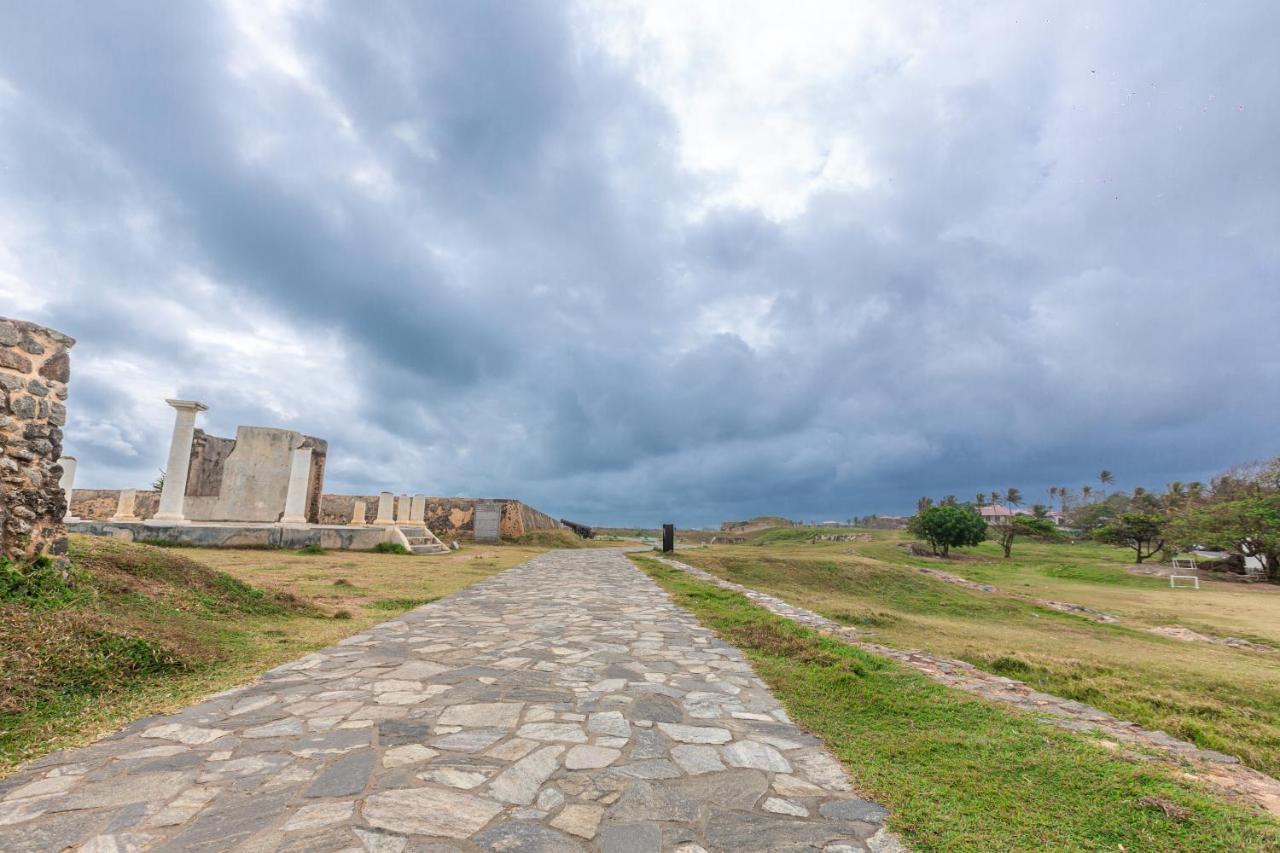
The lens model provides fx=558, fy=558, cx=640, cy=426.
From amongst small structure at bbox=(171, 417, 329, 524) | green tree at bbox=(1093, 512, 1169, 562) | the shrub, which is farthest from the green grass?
green tree at bbox=(1093, 512, 1169, 562)

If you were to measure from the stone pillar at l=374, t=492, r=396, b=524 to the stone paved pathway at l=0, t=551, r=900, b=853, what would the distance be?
2078cm

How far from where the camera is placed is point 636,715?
382 centimetres

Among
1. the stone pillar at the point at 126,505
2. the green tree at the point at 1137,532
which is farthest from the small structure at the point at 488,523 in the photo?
→ the green tree at the point at 1137,532

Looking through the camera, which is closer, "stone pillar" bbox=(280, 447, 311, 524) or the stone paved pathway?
the stone paved pathway

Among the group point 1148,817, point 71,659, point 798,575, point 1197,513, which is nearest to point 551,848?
point 1148,817

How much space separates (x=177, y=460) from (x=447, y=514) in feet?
44.1

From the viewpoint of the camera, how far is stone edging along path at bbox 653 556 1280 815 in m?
2.85

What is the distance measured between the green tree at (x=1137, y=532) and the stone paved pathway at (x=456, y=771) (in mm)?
43923

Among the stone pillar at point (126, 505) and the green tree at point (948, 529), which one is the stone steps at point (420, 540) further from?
the green tree at point (948, 529)

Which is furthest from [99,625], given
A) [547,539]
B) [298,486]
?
[547,539]

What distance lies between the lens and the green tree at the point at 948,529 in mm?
38156

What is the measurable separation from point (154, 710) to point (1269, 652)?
1814 centimetres

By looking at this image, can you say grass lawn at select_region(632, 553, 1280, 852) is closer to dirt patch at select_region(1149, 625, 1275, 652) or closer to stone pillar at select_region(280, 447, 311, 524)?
dirt patch at select_region(1149, 625, 1275, 652)

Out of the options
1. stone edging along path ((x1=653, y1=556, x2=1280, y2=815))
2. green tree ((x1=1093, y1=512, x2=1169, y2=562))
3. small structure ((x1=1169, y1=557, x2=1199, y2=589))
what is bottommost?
small structure ((x1=1169, y1=557, x2=1199, y2=589))
